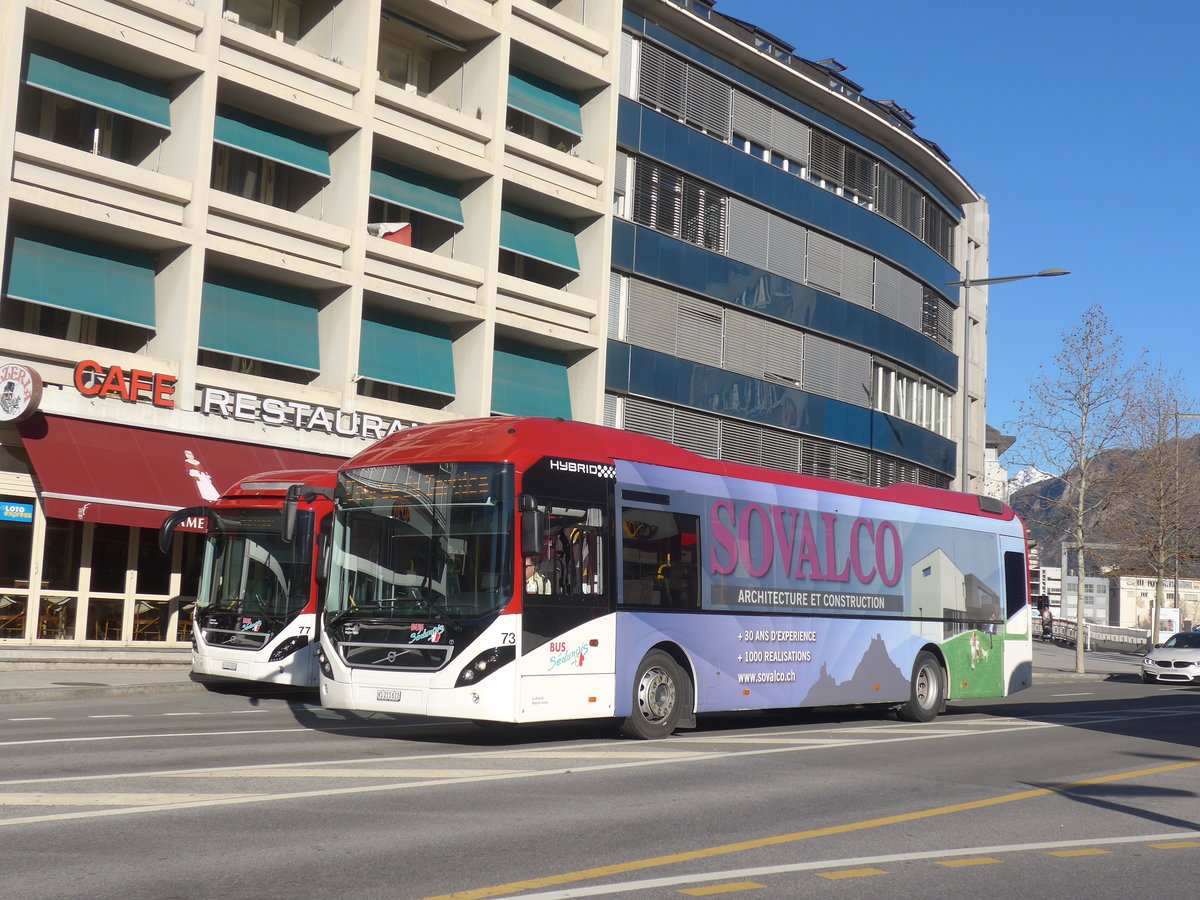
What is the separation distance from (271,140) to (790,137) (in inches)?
696

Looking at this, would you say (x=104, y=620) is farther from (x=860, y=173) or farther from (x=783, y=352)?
(x=860, y=173)

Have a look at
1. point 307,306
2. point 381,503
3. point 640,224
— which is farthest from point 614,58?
point 381,503

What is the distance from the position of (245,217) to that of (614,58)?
38.7 feet

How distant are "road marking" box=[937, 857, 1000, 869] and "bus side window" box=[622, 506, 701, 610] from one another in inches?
258

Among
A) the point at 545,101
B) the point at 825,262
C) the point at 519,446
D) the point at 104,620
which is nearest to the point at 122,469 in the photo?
the point at 104,620

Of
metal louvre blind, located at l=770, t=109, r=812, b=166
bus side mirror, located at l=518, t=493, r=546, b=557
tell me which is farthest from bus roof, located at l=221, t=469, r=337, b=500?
metal louvre blind, located at l=770, t=109, r=812, b=166

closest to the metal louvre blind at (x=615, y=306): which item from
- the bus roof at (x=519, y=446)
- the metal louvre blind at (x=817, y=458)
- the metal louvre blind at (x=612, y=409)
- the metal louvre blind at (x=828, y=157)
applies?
the metal louvre blind at (x=612, y=409)

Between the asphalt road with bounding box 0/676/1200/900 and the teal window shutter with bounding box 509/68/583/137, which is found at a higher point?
the teal window shutter with bounding box 509/68/583/137

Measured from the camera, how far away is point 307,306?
28.3 metres

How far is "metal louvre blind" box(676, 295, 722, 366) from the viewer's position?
35688mm

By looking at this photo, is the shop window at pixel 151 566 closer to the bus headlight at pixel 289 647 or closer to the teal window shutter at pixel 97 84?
the teal window shutter at pixel 97 84

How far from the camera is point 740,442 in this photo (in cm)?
3744

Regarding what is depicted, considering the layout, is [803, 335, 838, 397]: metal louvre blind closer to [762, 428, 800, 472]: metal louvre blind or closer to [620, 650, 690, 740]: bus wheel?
[762, 428, 800, 472]: metal louvre blind

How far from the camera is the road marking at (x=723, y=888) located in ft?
21.9
